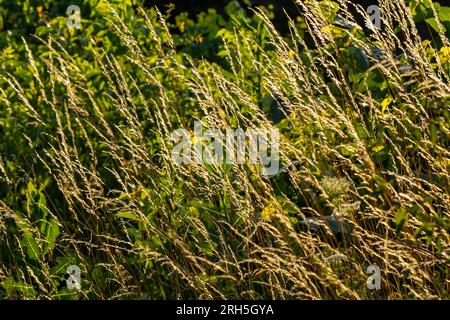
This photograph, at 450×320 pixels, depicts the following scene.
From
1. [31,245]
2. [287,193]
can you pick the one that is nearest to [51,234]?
[31,245]

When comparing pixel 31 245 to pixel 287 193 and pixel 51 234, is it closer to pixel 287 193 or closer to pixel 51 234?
pixel 51 234

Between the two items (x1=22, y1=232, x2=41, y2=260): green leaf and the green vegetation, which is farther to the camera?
(x1=22, y1=232, x2=41, y2=260): green leaf

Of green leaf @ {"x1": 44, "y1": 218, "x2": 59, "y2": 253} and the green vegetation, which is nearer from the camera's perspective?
the green vegetation

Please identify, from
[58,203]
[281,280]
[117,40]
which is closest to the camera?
[281,280]

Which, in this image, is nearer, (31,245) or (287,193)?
(31,245)

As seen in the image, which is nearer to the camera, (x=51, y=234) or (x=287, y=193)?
(x=51, y=234)

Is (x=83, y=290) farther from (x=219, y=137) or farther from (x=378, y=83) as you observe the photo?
(x=378, y=83)

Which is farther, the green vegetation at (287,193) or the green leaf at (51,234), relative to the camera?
the green leaf at (51,234)

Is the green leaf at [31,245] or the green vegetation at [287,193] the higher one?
the green vegetation at [287,193]

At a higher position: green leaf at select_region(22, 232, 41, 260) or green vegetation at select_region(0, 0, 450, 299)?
green vegetation at select_region(0, 0, 450, 299)

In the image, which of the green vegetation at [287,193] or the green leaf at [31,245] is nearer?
the green vegetation at [287,193]

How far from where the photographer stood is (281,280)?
2.98m
